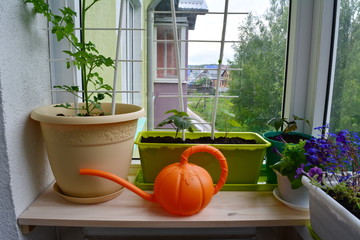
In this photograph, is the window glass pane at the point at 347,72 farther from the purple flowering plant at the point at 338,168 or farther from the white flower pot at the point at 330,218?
the white flower pot at the point at 330,218

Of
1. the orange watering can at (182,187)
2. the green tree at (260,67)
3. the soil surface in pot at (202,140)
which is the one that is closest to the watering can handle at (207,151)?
the orange watering can at (182,187)

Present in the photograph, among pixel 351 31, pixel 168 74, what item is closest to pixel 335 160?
pixel 351 31

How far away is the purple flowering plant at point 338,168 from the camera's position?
565 millimetres

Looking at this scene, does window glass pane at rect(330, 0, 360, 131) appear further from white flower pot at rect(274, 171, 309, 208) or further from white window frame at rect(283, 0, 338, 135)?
white flower pot at rect(274, 171, 309, 208)

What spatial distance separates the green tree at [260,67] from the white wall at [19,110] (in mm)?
724

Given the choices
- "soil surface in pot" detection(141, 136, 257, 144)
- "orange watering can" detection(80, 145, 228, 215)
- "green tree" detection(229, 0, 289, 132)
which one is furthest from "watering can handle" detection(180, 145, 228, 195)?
"green tree" detection(229, 0, 289, 132)

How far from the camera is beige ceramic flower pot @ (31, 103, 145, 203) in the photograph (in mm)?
647

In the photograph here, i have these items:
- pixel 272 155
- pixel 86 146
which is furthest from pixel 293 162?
pixel 86 146

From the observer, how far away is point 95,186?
0.70 metres

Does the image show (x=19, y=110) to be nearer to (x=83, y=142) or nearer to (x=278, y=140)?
(x=83, y=142)

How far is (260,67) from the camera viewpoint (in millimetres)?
1029

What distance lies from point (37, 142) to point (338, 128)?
108cm

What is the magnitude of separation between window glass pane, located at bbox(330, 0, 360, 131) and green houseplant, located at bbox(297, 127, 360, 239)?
316mm

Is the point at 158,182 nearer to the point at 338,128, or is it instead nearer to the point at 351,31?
the point at 338,128
